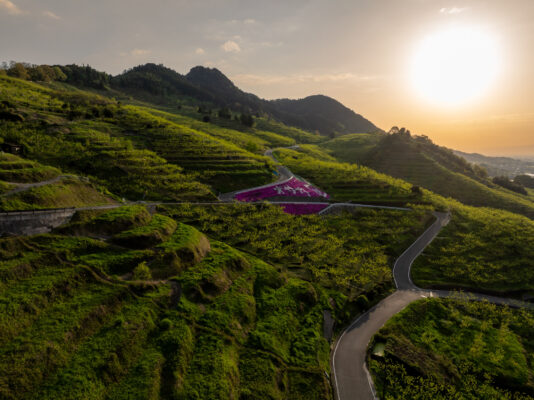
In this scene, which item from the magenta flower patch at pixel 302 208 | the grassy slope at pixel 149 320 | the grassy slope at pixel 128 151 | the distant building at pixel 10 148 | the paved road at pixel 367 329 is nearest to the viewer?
the grassy slope at pixel 149 320

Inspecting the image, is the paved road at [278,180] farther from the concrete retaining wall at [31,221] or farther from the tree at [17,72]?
the tree at [17,72]

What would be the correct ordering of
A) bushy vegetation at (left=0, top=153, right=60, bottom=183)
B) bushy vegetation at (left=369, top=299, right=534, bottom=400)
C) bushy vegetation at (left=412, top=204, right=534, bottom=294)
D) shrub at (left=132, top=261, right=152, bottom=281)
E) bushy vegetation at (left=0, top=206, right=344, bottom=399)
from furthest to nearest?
1. bushy vegetation at (left=412, top=204, right=534, bottom=294)
2. bushy vegetation at (left=0, top=153, right=60, bottom=183)
3. bushy vegetation at (left=369, top=299, right=534, bottom=400)
4. shrub at (left=132, top=261, right=152, bottom=281)
5. bushy vegetation at (left=0, top=206, right=344, bottom=399)

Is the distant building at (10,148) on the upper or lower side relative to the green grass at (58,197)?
upper

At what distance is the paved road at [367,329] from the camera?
34.9 meters

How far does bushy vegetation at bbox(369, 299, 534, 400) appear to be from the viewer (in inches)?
1439

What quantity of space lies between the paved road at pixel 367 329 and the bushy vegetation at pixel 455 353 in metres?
1.63

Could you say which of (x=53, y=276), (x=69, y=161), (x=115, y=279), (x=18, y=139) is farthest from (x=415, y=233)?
(x=18, y=139)

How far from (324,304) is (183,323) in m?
27.0

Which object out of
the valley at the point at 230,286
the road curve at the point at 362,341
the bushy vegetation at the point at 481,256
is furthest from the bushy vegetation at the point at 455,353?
the bushy vegetation at the point at 481,256

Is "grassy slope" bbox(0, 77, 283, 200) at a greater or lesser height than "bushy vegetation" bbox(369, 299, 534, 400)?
greater

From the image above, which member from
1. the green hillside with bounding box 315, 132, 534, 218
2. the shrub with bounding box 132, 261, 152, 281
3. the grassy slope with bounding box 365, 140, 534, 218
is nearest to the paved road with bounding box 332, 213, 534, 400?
the shrub with bounding box 132, 261, 152, 281

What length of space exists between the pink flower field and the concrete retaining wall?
56329 millimetres

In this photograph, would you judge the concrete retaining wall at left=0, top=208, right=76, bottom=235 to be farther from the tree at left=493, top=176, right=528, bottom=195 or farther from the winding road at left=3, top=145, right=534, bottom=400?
the tree at left=493, top=176, right=528, bottom=195

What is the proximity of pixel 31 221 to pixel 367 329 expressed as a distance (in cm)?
5685
